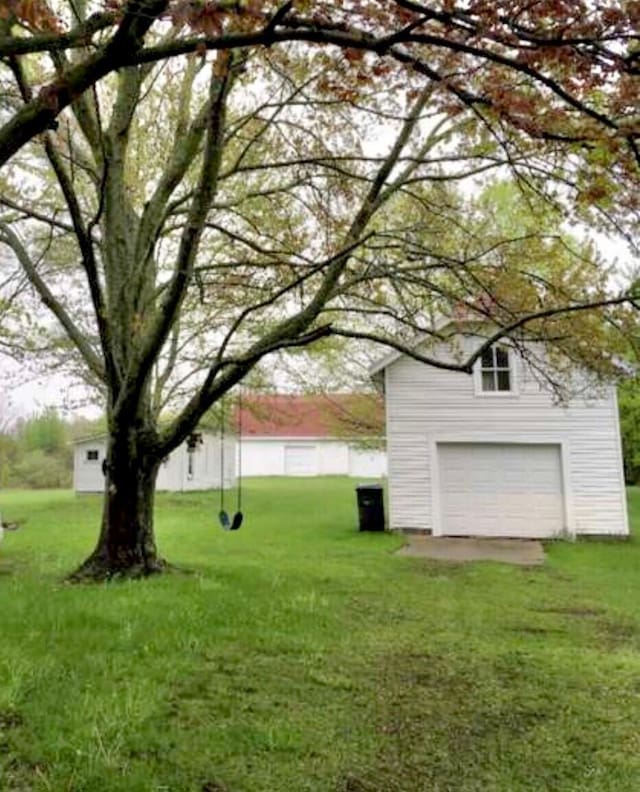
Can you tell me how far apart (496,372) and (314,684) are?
11861 mm

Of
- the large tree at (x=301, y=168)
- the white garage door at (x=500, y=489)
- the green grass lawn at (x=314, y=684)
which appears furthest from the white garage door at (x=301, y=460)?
the green grass lawn at (x=314, y=684)

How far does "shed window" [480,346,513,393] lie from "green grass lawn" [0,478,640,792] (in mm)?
6639

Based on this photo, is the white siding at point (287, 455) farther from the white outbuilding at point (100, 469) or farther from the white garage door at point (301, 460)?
the white outbuilding at point (100, 469)

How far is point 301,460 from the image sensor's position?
42.1 metres

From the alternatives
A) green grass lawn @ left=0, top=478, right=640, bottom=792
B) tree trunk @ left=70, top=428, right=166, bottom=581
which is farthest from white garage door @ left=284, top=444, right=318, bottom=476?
tree trunk @ left=70, top=428, right=166, bottom=581

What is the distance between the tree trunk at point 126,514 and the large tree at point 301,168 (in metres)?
0.02

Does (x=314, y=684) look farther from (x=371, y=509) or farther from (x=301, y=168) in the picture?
(x=371, y=509)

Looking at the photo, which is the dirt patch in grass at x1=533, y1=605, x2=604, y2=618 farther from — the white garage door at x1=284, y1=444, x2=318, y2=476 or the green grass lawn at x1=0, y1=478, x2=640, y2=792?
the white garage door at x1=284, y1=444, x2=318, y2=476

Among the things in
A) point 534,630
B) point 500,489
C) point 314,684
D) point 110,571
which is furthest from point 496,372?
point 314,684

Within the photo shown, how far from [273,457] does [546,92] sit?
37899 millimetres

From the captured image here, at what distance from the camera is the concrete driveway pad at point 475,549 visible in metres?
11.9

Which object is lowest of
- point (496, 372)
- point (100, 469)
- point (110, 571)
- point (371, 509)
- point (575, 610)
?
point (575, 610)

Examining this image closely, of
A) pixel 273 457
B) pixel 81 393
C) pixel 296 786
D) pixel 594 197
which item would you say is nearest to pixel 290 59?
pixel 594 197

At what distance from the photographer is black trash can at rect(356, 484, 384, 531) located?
15.4 metres
